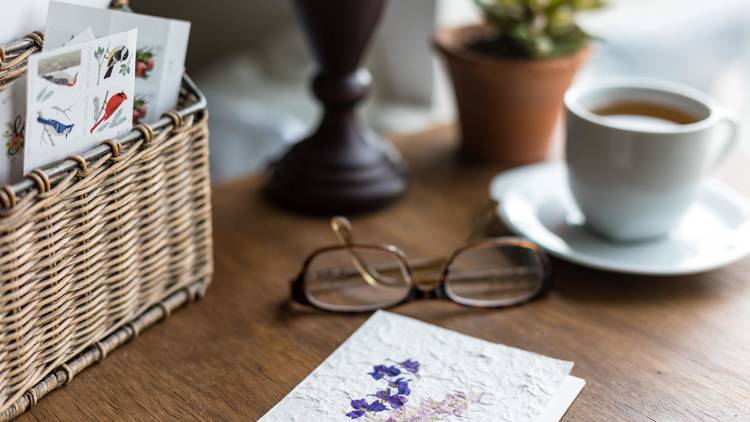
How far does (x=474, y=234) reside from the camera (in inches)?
29.6

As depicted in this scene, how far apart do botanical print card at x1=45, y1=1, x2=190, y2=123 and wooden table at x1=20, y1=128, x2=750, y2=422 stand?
0.18 metres

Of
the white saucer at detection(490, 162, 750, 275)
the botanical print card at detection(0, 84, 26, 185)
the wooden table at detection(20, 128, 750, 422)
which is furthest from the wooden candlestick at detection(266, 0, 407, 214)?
the botanical print card at detection(0, 84, 26, 185)

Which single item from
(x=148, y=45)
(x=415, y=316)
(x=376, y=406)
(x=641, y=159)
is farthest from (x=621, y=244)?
(x=148, y=45)

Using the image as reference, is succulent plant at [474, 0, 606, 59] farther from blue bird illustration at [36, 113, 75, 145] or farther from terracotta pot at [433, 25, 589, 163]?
blue bird illustration at [36, 113, 75, 145]

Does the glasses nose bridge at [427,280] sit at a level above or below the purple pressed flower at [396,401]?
below

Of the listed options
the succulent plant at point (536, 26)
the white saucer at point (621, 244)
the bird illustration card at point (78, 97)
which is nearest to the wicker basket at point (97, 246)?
the bird illustration card at point (78, 97)

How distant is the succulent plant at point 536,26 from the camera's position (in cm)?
90

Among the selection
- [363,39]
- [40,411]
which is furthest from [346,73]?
[40,411]

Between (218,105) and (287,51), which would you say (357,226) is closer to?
(218,105)

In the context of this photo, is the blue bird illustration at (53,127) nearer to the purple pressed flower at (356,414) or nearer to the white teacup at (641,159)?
the purple pressed flower at (356,414)

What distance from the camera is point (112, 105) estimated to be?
0.56 m

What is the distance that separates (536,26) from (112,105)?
54cm

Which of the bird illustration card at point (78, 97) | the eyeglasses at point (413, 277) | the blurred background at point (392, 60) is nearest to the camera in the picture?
the bird illustration card at point (78, 97)

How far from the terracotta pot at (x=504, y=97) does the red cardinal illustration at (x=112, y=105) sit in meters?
0.45
